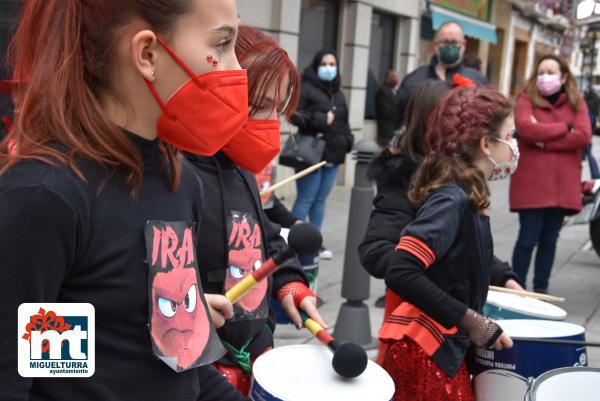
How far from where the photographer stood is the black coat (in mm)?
6359

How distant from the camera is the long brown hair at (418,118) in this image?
2.88 meters

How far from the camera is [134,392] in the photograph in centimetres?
121

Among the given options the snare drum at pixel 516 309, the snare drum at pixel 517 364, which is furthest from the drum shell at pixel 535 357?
the snare drum at pixel 516 309

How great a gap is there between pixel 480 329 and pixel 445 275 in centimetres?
21

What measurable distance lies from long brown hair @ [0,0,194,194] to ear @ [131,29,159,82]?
27 millimetres

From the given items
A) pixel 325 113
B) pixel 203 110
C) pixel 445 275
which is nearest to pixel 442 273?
pixel 445 275

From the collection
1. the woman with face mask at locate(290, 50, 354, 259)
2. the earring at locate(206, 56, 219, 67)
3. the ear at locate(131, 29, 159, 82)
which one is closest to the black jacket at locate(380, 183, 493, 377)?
the earring at locate(206, 56, 219, 67)

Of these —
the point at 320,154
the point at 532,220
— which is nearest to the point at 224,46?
the point at 532,220

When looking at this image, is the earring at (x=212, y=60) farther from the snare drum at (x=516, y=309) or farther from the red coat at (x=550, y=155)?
the red coat at (x=550, y=155)

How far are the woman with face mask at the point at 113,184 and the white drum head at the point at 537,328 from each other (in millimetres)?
1490

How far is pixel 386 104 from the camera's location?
38.4 feet

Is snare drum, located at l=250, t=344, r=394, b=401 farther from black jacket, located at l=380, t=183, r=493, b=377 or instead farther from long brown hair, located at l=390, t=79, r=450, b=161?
long brown hair, located at l=390, t=79, r=450, b=161

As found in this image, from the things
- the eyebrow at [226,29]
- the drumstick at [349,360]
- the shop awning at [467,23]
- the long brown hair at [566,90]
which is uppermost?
the shop awning at [467,23]

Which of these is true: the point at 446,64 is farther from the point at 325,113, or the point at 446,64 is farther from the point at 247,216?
the point at 247,216
